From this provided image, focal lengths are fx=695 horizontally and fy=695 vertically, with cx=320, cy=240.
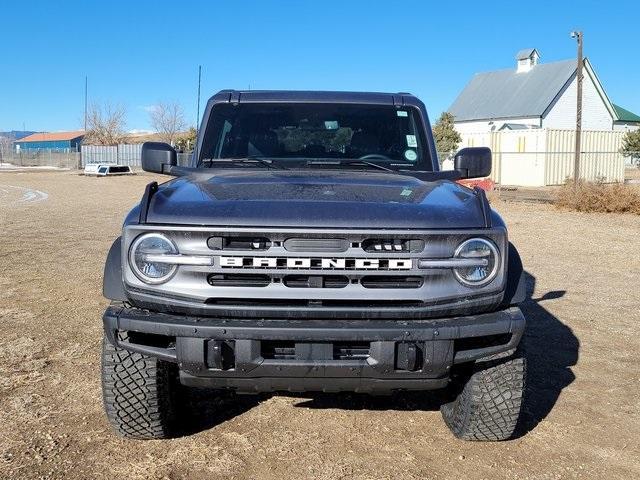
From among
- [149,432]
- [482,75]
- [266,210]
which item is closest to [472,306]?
[266,210]

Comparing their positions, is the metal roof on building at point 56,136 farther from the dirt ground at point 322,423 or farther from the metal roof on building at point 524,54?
the dirt ground at point 322,423

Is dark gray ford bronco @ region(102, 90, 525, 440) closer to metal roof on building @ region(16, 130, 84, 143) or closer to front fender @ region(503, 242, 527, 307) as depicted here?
front fender @ region(503, 242, 527, 307)

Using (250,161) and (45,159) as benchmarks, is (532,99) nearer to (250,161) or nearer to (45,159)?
(45,159)

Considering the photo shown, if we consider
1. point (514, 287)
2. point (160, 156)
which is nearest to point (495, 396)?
point (514, 287)

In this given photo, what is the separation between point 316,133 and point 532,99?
185 ft

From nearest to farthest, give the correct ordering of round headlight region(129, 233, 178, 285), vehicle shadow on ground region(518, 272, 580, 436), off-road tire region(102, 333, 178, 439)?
Result: round headlight region(129, 233, 178, 285), off-road tire region(102, 333, 178, 439), vehicle shadow on ground region(518, 272, 580, 436)

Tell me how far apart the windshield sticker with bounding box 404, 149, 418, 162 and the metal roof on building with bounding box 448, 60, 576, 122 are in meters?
54.6

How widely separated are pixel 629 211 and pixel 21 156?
237 feet

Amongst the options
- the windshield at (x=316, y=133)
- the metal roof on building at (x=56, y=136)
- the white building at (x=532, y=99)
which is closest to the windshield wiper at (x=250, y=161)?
the windshield at (x=316, y=133)

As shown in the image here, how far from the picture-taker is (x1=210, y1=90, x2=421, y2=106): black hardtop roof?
485 cm

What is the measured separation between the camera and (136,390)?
3439 mm

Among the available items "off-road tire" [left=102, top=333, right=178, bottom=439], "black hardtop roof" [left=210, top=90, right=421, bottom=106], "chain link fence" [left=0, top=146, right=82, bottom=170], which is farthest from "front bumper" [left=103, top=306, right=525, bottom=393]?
"chain link fence" [left=0, top=146, right=82, bottom=170]

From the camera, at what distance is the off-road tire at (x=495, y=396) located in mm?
3459

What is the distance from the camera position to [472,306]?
3.13 meters
